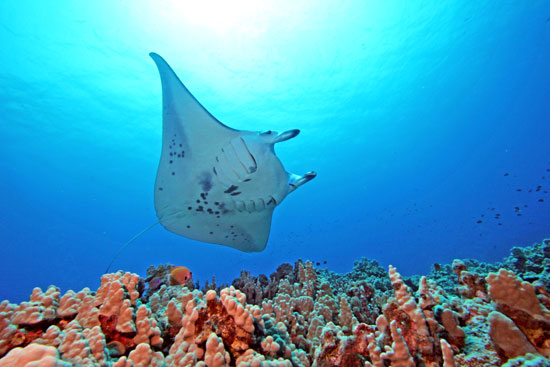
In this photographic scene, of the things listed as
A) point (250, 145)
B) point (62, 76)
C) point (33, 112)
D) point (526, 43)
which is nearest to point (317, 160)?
point (526, 43)

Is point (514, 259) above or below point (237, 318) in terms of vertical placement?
above

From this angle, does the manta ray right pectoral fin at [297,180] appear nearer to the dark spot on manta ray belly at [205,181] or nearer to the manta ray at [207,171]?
the manta ray at [207,171]

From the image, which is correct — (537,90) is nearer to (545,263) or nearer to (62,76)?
(545,263)

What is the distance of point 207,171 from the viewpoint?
3609 mm

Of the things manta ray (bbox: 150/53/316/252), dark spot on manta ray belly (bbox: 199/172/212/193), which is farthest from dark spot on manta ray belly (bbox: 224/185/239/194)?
dark spot on manta ray belly (bbox: 199/172/212/193)

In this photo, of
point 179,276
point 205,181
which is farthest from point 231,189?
point 179,276

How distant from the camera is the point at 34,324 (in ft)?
5.76

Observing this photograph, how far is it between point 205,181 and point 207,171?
154mm

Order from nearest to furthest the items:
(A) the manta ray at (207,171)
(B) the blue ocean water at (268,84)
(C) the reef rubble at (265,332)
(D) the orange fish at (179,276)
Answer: (C) the reef rubble at (265,332)
(A) the manta ray at (207,171)
(D) the orange fish at (179,276)
(B) the blue ocean water at (268,84)

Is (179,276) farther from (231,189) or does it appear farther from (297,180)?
(297,180)

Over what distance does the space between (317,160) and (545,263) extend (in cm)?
2921

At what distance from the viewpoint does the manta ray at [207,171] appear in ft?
10.9

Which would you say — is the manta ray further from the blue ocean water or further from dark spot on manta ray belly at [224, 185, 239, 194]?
the blue ocean water

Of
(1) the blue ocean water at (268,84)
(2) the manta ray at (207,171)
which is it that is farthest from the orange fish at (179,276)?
(1) the blue ocean water at (268,84)
